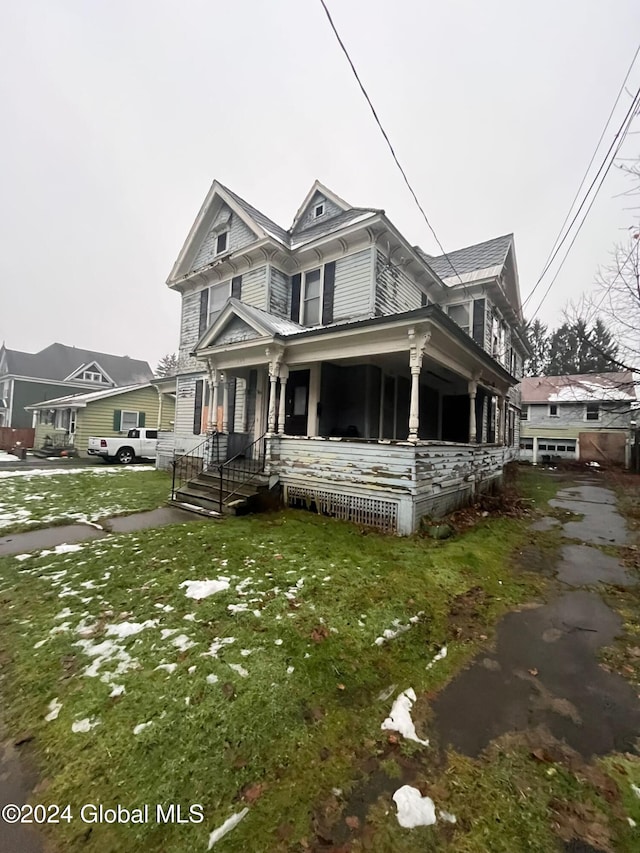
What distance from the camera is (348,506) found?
7.41 meters

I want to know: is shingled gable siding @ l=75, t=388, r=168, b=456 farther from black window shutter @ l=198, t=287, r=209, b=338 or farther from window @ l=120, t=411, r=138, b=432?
black window shutter @ l=198, t=287, r=209, b=338

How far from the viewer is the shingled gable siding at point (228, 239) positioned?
12.4 m

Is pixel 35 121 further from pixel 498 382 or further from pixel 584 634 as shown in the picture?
pixel 584 634

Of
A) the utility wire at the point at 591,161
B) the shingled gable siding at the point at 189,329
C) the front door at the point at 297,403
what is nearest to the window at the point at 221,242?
the shingled gable siding at the point at 189,329

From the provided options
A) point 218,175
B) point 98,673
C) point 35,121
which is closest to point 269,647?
point 98,673

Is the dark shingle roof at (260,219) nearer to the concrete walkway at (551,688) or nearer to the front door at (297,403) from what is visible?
the front door at (297,403)

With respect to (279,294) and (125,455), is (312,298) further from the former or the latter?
(125,455)

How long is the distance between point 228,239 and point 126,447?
38.2 feet

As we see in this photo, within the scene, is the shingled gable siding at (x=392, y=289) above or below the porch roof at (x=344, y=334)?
above

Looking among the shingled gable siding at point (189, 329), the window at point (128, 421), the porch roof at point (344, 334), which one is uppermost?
the shingled gable siding at point (189, 329)

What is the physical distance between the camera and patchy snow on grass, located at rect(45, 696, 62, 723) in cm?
224

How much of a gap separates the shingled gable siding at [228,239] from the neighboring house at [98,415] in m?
8.78

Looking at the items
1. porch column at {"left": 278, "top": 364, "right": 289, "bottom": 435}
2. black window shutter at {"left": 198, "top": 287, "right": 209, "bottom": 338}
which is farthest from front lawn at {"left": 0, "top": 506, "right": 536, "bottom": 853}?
black window shutter at {"left": 198, "top": 287, "right": 209, "bottom": 338}

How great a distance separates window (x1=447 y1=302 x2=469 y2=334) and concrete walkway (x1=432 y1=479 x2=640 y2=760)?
35.2 feet
